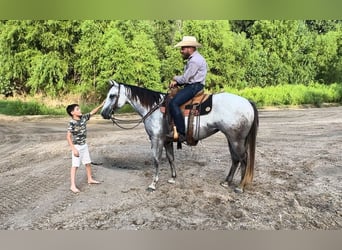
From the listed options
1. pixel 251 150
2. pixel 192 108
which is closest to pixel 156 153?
pixel 192 108

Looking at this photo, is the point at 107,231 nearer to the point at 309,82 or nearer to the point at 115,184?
the point at 115,184

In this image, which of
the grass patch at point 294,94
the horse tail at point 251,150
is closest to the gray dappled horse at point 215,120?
the horse tail at point 251,150

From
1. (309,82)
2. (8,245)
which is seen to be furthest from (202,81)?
(8,245)

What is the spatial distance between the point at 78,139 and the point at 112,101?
1.21ft

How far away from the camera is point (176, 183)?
2.90 meters

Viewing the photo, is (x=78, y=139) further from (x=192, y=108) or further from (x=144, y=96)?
(x=192, y=108)

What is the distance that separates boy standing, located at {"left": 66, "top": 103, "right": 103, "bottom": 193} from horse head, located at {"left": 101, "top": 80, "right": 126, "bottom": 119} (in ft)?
0.25

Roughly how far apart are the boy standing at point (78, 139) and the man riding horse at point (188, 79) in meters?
0.55

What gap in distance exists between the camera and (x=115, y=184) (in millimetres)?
2857

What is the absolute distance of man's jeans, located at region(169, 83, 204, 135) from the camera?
2.70 metres

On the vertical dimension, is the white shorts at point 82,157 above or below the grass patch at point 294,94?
below

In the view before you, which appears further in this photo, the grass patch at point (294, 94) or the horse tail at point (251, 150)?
the grass patch at point (294, 94)

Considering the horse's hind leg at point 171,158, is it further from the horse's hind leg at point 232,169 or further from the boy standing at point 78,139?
the boy standing at point 78,139

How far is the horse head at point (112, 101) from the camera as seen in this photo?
108 inches
